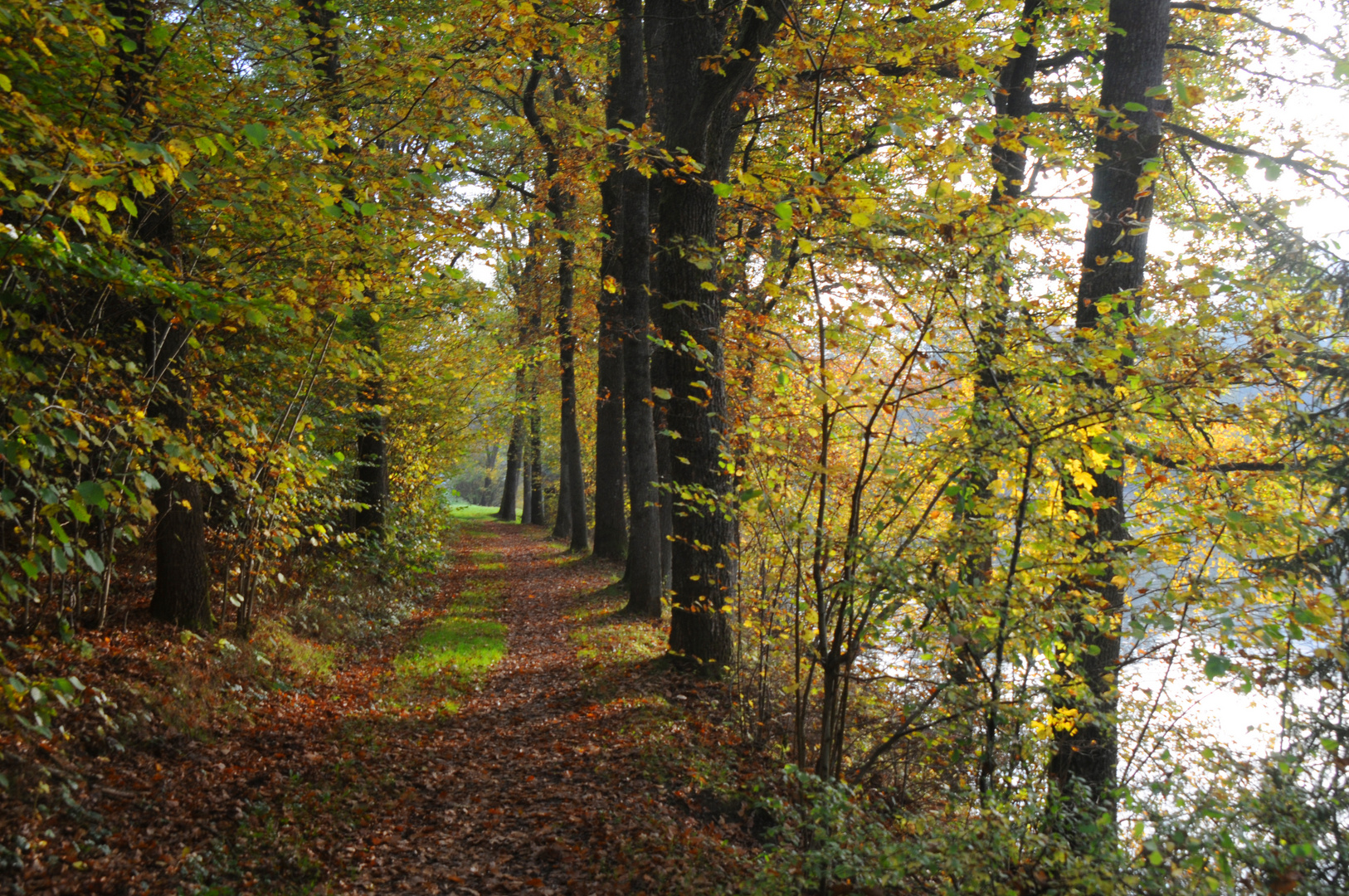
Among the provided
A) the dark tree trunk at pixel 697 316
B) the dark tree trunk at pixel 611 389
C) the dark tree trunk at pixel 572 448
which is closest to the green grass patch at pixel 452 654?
the dark tree trunk at pixel 697 316

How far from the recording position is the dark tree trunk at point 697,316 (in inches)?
268

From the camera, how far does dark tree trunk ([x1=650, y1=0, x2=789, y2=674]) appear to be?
6.80 m

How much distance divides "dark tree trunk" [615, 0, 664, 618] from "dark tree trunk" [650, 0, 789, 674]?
2.21 metres

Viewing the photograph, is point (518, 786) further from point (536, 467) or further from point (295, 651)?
point (536, 467)

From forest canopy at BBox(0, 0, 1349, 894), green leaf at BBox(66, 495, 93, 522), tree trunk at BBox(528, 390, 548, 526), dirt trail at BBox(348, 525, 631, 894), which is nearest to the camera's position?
green leaf at BBox(66, 495, 93, 522)

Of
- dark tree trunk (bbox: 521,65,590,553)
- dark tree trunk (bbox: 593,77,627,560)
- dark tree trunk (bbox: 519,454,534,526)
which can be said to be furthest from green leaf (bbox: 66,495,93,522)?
dark tree trunk (bbox: 519,454,534,526)

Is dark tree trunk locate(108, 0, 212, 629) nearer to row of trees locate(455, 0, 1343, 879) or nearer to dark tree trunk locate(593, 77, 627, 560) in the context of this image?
row of trees locate(455, 0, 1343, 879)

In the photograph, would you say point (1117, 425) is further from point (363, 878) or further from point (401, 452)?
point (401, 452)

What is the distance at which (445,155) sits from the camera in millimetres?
6477

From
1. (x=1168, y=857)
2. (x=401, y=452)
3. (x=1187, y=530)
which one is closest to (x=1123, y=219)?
(x=1187, y=530)

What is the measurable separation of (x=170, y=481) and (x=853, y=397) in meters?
6.24

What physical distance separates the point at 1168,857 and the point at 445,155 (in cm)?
683

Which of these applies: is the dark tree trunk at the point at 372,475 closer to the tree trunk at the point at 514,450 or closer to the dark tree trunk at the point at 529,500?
the tree trunk at the point at 514,450

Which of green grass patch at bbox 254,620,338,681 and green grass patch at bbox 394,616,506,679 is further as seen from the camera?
green grass patch at bbox 394,616,506,679
